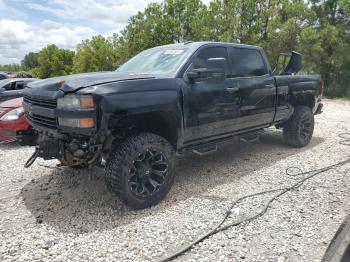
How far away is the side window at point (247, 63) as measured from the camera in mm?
4988

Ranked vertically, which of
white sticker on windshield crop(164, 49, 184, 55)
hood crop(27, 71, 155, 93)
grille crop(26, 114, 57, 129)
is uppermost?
white sticker on windshield crop(164, 49, 184, 55)

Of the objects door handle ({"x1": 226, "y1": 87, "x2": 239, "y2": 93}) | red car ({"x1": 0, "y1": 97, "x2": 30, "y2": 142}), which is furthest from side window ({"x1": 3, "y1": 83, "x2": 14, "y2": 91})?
door handle ({"x1": 226, "y1": 87, "x2": 239, "y2": 93})

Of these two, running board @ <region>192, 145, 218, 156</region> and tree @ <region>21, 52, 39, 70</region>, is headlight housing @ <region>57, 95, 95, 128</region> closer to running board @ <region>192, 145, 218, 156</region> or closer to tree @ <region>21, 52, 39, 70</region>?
running board @ <region>192, 145, 218, 156</region>

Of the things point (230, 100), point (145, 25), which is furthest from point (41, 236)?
point (145, 25)

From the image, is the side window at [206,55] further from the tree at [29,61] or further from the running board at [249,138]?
the tree at [29,61]

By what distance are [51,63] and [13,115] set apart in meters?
35.3

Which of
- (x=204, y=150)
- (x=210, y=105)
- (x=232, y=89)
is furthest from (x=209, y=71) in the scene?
(x=204, y=150)

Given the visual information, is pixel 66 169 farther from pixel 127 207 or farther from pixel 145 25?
pixel 145 25

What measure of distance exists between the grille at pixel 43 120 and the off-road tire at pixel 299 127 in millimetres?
4362

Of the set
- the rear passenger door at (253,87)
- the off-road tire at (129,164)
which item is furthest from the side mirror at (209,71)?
the off-road tire at (129,164)

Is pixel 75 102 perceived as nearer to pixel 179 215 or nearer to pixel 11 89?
pixel 179 215

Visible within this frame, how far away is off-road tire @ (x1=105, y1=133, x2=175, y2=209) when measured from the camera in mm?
3545

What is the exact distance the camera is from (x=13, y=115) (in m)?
6.34

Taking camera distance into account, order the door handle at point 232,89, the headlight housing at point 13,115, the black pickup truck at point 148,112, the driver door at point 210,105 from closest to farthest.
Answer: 1. the black pickup truck at point 148,112
2. the driver door at point 210,105
3. the door handle at point 232,89
4. the headlight housing at point 13,115
